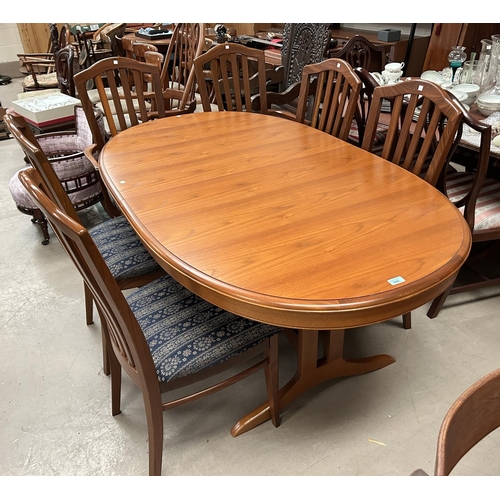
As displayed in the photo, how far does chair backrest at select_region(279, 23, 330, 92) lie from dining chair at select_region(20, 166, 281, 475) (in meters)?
2.43

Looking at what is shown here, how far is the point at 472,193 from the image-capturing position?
1.71 m

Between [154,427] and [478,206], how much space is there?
5.28ft

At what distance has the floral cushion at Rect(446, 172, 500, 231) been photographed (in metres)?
1.80

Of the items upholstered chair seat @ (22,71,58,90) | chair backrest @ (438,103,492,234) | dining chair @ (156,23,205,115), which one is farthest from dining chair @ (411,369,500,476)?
upholstered chair seat @ (22,71,58,90)

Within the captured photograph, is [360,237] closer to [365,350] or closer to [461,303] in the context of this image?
[365,350]

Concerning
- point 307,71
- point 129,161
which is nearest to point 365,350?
point 129,161

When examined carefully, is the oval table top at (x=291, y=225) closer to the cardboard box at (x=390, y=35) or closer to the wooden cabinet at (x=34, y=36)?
the cardboard box at (x=390, y=35)

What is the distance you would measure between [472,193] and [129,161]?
141cm

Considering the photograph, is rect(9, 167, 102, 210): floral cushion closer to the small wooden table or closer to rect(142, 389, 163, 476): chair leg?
rect(142, 389, 163, 476): chair leg

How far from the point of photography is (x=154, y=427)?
124cm

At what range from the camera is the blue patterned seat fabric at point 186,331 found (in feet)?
3.91

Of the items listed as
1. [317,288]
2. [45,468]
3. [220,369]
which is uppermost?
[317,288]

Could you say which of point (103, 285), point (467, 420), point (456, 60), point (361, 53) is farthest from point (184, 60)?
point (467, 420)

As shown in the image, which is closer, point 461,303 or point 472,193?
point 472,193
